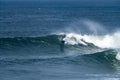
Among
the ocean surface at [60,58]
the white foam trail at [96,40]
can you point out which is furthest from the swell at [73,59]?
the white foam trail at [96,40]

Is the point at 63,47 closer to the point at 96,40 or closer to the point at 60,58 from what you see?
the point at 96,40

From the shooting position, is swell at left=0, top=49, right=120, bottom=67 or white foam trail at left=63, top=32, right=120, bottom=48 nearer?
swell at left=0, top=49, right=120, bottom=67

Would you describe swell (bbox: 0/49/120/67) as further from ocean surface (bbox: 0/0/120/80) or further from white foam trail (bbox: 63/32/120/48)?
white foam trail (bbox: 63/32/120/48)

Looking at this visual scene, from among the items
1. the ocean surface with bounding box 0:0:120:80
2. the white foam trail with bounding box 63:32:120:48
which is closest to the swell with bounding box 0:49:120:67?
the ocean surface with bounding box 0:0:120:80

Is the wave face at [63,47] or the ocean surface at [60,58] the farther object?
the wave face at [63,47]

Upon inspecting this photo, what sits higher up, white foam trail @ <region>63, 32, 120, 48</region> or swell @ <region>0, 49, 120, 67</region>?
white foam trail @ <region>63, 32, 120, 48</region>

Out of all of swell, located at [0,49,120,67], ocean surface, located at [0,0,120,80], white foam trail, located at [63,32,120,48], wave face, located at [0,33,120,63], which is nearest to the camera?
ocean surface, located at [0,0,120,80]

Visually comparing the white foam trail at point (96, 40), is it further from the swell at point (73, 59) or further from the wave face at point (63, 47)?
the swell at point (73, 59)

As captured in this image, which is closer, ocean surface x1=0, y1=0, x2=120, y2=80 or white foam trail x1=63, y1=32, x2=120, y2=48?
ocean surface x1=0, y1=0, x2=120, y2=80

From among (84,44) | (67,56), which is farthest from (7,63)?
(84,44)

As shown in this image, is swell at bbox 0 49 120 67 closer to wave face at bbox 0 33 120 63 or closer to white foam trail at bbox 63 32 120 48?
wave face at bbox 0 33 120 63

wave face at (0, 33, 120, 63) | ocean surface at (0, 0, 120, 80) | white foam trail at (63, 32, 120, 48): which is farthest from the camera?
white foam trail at (63, 32, 120, 48)

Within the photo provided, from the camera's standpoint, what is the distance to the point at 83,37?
59719mm

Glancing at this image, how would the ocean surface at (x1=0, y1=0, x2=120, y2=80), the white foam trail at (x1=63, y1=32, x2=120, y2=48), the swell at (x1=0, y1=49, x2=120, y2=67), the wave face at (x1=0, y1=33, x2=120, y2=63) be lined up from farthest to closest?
the white foam trail at (x1=63, y1=32, x2=120, y2=48) < the wave face at (x1=0, y1=33, x2=120, y2=63) < the swell at (x1=0, y1=49, x2=120, y2=67) < the ocean surface at (x1=0, y1=0, x2=120, y2=80)
